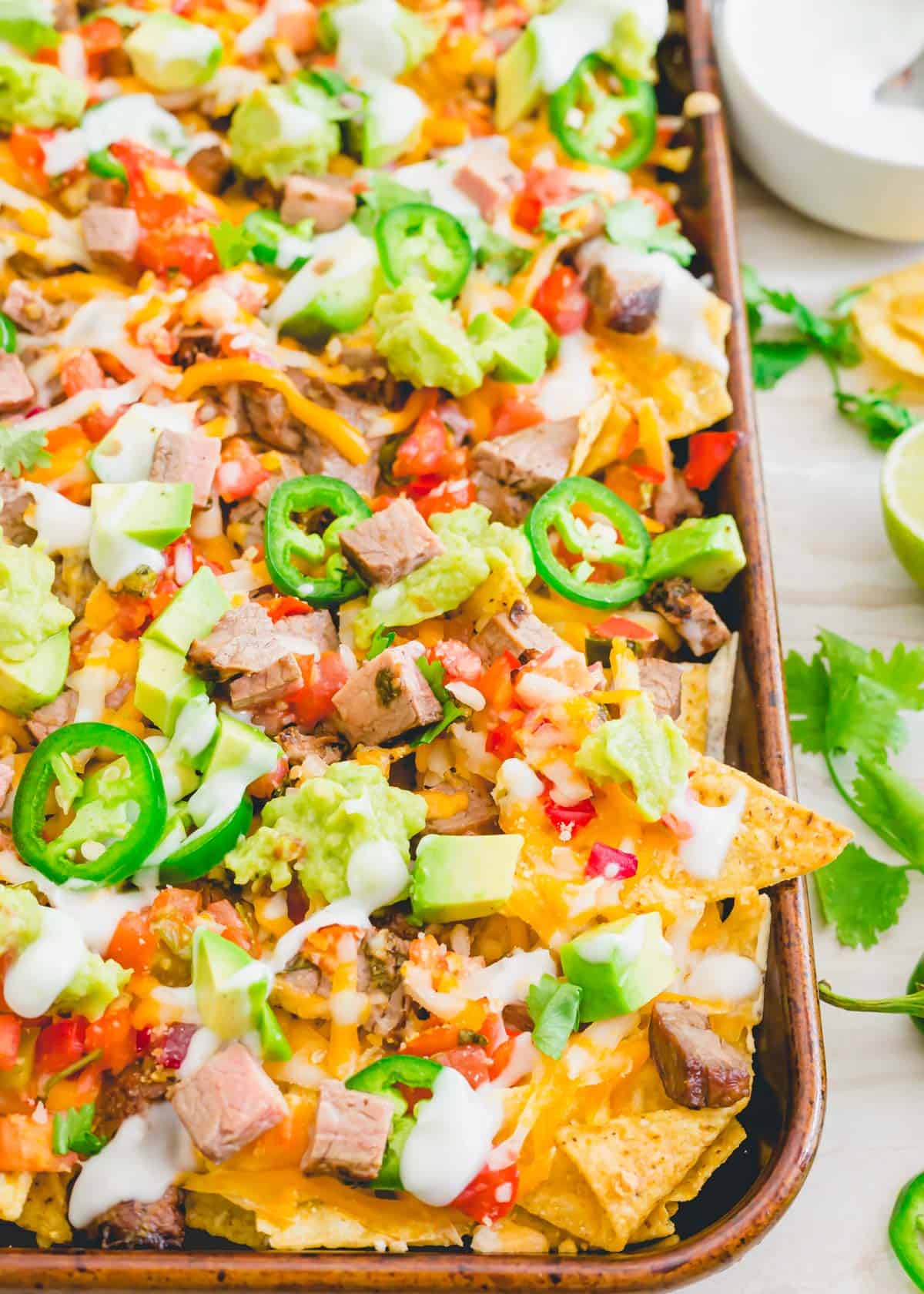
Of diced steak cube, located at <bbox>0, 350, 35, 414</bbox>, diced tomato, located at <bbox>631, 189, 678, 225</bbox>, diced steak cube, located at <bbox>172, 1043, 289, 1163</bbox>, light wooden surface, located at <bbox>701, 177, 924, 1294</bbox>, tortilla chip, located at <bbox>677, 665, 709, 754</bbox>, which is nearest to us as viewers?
diced steak cube, located at <bbox>172, 1043, 289, 1163</bbox>

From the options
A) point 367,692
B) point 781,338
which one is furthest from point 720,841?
point 781,338

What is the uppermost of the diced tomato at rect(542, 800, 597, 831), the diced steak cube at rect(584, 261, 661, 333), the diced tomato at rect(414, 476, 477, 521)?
the diced steak cube at rect(584, 261, 661, 333)

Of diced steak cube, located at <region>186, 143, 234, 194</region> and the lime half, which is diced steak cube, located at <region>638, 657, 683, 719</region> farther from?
diced steak cube, located at <region>186, 143, 234, 194</region>

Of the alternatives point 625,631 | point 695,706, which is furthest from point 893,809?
point 625,631

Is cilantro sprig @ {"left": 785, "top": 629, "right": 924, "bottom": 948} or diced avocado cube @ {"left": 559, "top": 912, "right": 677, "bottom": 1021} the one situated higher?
diced avocado cube @ {"left": 559, "top": 912, "right": 677, "bottom": 1021}

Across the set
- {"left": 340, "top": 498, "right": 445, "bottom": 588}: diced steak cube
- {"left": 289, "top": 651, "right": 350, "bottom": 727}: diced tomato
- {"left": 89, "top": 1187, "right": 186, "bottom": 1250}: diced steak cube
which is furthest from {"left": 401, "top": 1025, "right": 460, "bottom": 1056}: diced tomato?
{"left": 340, "top": 498, "right": 445, "bottom": 588}: diced steak cube

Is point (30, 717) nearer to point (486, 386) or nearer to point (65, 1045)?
point (65, 1045)

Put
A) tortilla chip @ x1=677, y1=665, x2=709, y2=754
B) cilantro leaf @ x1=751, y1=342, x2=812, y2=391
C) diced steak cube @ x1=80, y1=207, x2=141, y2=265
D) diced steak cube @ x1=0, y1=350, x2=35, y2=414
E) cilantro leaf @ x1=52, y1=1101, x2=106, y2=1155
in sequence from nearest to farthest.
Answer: cilantro leaf @ x1=52, y1=1101, x2=106, y2=1155 < tortilla chip @ x1=677, y1=665, x2=709, y2=754 < diced steak cube @ x1=0, y1=350, x2=35, y2=414 < diced steak cube @ x1=80, y1=207, x2=141, y2=265 < cilantro leaf @ x1=751, y1=342, x2=812, y2=391
